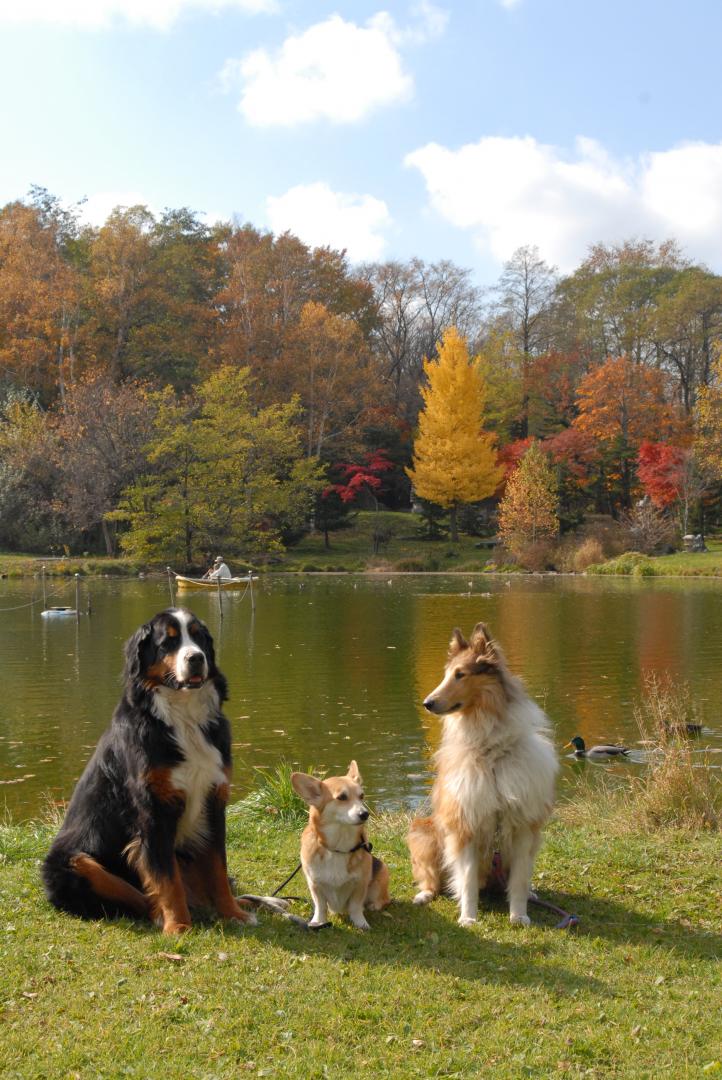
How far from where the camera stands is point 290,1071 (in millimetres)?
3539

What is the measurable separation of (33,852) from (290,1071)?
375 cm

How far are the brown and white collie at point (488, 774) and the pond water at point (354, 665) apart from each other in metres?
4.82

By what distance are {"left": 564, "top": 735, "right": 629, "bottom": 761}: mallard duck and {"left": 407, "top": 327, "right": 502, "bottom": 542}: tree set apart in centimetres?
3679

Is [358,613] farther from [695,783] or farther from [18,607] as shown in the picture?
[695,783]

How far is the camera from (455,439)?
49375 millimetres

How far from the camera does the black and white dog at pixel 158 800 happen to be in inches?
193

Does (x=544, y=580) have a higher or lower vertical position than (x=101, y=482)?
lower

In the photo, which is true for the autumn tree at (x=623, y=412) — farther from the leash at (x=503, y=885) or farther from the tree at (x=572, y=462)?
the leash at (x=503, y=885)

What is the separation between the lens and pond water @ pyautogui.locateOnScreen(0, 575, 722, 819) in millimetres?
12734

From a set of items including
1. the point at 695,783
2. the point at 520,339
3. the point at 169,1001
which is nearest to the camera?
the point at 169,1001

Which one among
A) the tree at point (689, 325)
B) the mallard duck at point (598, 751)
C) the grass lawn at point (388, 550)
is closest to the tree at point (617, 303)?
the tree at point (689, 325)

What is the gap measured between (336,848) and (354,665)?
1470 centimetres

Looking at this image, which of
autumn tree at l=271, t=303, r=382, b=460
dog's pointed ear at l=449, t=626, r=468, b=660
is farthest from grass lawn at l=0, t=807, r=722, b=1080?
autumn tree at l=271, t=303, r=382, b=460

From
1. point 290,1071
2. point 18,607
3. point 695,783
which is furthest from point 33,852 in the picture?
point 18,607
